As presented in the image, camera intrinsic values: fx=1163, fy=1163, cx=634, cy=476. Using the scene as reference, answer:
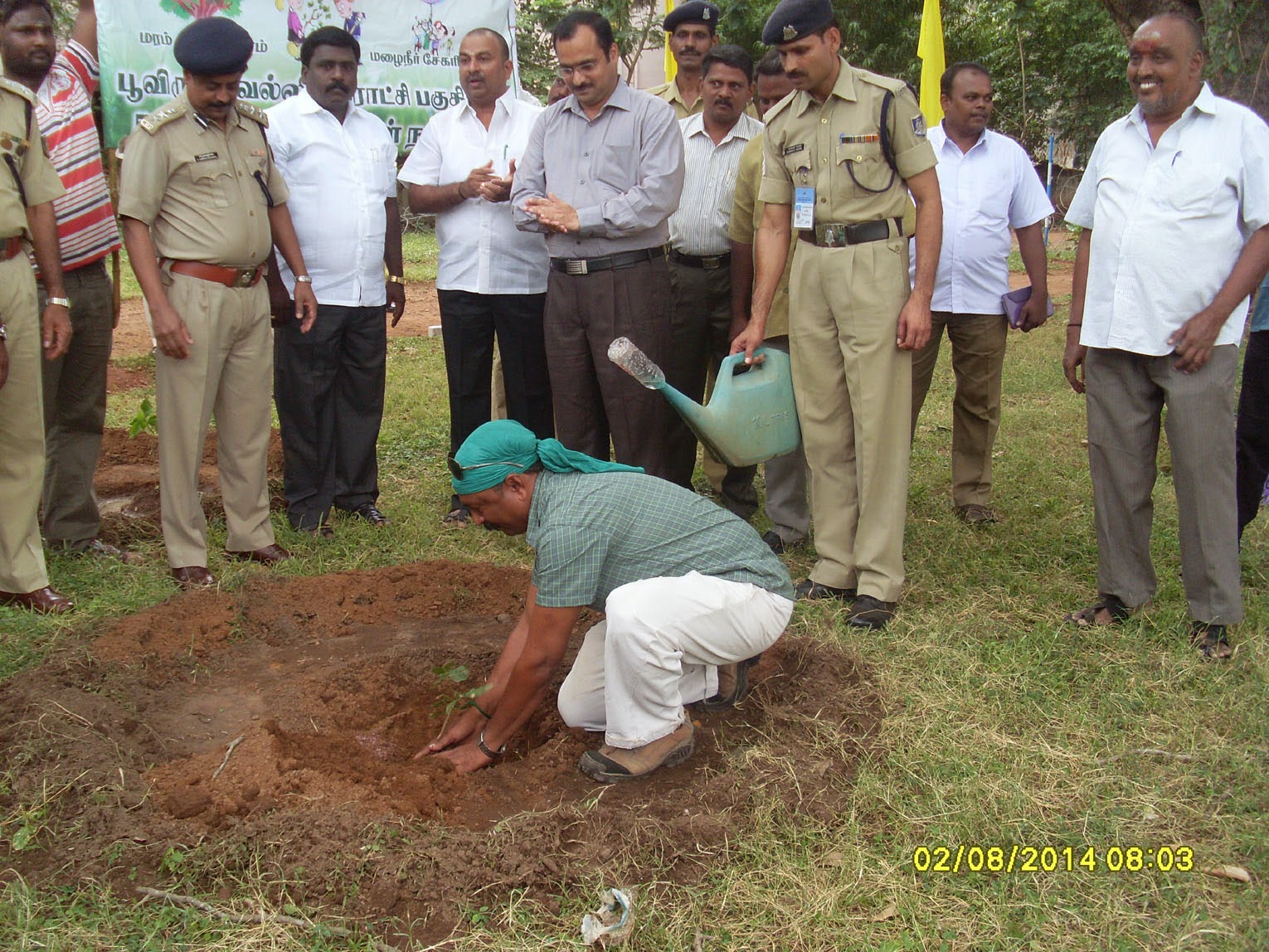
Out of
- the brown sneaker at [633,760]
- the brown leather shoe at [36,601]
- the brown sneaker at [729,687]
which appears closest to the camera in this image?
the brown sneaker at [633,760]

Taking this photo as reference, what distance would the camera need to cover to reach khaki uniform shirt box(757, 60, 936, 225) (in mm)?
4262

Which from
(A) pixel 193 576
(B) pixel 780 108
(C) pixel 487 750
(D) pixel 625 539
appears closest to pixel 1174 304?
(B) pixel 780 108

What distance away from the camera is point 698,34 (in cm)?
584

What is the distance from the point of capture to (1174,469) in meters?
4.10

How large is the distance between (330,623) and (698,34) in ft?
11.3

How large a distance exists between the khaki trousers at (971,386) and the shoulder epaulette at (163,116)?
134 inches

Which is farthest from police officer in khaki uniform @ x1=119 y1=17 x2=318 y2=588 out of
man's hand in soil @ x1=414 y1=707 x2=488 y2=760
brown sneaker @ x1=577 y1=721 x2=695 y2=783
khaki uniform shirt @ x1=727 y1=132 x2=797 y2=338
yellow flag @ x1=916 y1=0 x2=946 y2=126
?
yellow flag @ x1=916 y1=0 x2=946 y2=126

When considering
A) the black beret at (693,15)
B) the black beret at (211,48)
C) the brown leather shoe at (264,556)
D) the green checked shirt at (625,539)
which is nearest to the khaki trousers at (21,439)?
the brown leather shoe at (264,556)

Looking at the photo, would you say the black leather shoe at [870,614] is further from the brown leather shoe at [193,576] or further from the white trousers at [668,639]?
the brown leather shoe at [193,576]

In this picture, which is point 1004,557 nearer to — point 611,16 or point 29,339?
point 29,339

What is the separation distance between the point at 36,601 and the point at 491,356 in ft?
7.63

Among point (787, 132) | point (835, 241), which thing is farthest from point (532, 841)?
point (787, 132)

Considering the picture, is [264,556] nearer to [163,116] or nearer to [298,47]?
[163,116]
